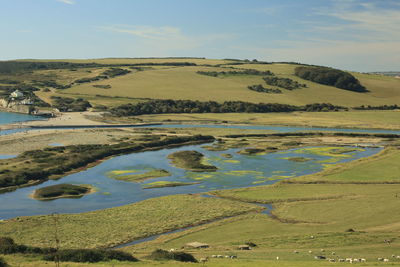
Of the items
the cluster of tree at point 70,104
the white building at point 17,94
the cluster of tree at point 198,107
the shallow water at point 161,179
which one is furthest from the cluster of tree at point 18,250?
the white building at point 17,94

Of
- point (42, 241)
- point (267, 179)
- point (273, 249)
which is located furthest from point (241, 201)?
point (42, 241)

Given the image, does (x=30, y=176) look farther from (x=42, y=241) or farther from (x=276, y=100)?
(x=276, y=100)

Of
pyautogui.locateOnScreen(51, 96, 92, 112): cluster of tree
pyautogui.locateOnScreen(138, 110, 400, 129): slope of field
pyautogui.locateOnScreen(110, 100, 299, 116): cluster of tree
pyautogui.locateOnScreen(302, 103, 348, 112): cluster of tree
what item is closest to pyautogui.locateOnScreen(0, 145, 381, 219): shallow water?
pyautogui.locateOnScreen(138, 110, 400, 129): slope of field

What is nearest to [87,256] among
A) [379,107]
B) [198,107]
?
[198,107]

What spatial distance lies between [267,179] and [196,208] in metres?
21.8

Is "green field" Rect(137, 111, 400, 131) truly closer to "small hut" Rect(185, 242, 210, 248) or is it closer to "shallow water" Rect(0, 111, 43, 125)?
"shallow water" Rect(0, 111, 43, 125)

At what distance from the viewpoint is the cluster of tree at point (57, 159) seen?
74062mm

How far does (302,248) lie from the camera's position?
4172 centimetres

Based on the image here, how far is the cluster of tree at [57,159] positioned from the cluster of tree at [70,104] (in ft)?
214

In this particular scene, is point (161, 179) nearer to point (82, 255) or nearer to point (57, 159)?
point (57, 159)

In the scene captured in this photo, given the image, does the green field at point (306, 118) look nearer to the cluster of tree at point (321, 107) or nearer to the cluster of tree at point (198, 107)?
the cluster of tree at point (198, 107)

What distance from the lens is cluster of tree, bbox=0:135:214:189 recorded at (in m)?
A: 74.1

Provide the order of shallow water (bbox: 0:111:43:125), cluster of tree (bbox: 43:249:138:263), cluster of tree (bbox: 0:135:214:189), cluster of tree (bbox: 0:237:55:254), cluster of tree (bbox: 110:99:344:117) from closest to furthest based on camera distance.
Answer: cluster of tree (bbox: 43:249:138:263), cluster of tree (bbox: 0:237:55:254), cluster of tree (bbox: 0:135:214:189), shallow water (bbox: 0:111:43:125), cluster of tree (bbox: 110:99:344:117)

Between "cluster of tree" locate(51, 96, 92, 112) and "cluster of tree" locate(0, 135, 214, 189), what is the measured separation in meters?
65.1
